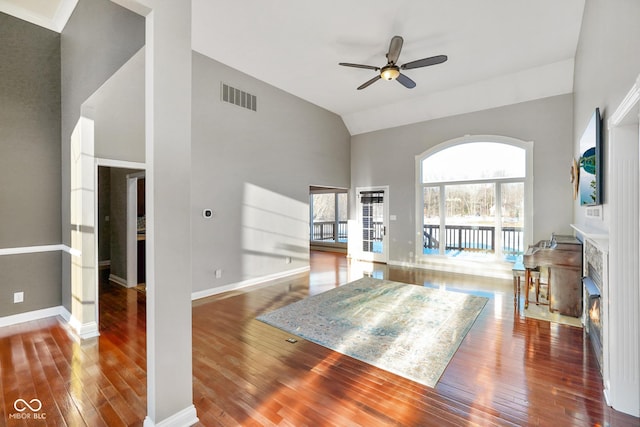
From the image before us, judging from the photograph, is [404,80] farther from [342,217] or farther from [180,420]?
[342,217]

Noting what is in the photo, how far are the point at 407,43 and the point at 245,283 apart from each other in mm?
4998

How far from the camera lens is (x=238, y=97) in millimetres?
5391

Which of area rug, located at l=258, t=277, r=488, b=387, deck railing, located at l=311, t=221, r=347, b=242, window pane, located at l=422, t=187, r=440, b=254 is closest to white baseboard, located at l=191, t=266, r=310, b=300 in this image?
area rug, located at l=258, t=277, r=488, b=387

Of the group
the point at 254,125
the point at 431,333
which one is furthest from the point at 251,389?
the point at 254,125

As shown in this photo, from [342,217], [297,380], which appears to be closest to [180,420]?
[297,380]

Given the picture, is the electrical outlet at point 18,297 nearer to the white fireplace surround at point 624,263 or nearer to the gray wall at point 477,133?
the white fireplace surround at point 624,263

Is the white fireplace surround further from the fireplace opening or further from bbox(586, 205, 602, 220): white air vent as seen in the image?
bbox(586, 205, 602, 220): white air vent

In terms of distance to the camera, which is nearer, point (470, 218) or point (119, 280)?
point (119, 280)

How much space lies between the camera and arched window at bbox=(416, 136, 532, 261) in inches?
236

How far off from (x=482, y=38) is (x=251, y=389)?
18.0 ft

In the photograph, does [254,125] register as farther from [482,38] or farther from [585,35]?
[585,35]

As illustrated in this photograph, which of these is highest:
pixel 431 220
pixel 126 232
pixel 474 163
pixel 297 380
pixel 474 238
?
pixel 474 163

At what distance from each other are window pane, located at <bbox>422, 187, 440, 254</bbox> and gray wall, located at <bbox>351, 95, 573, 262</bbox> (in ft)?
0.97

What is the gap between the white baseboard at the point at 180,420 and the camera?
1838 millimetres
